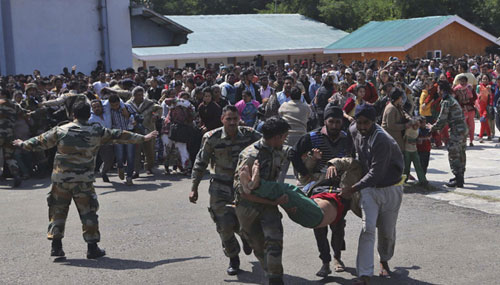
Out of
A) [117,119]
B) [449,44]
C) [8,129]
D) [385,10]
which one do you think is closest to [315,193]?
[117,119]

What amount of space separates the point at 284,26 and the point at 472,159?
38.9m

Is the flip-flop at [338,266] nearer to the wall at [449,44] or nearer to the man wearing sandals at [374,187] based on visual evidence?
the man wearing sandals at [374,187]

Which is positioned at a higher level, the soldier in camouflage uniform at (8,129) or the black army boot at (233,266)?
the soldier in camouflage uniform at (8,129)

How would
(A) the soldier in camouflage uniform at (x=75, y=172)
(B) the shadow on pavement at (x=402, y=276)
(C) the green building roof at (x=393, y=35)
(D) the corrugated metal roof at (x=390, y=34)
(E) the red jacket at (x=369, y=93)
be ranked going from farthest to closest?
(D) the corrugated metal roof at (x=390, y=34), (C) the green building roof at (x=393, y=35), (E) the red jacket at (x=369, y=93), (A) the soldier in camouflage uniform at (x=75, y=172), (B) the shadow on pavement at (x=402, y=276)

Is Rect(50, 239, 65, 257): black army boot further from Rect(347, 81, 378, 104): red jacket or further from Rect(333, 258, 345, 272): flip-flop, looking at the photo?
Rect(347, 81, 378, 104): red jacket

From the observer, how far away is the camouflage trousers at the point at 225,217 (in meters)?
6.90

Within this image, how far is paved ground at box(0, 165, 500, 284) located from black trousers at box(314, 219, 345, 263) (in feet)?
0.71

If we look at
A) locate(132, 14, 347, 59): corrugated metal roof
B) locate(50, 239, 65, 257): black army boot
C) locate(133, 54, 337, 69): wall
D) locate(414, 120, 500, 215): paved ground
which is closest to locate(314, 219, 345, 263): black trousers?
locate(50, 239, 65, 257): black army boot

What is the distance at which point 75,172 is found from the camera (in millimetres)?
7559

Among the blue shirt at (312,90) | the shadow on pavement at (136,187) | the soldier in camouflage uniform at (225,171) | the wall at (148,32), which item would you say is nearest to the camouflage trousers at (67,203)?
the soldier in camouflage uniform at (225,171)

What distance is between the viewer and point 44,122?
44.9ft

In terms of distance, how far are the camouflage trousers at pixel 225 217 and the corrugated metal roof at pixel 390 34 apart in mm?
34141

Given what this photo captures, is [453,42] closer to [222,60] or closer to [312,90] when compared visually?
[222,60]

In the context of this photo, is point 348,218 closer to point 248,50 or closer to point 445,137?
point 445,137
